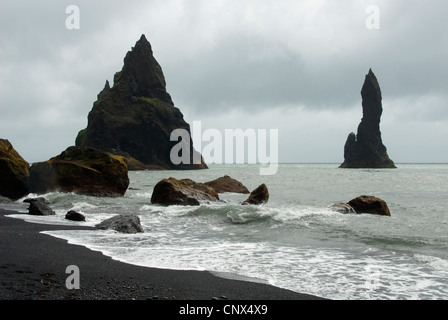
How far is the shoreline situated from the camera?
5.39 m

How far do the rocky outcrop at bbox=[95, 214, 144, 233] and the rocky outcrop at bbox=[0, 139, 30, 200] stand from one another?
1407 centimetres

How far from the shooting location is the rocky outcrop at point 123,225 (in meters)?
12.0

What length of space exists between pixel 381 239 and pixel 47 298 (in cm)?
926

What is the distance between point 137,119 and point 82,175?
380ft

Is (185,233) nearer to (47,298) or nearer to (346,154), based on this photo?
(47,298)

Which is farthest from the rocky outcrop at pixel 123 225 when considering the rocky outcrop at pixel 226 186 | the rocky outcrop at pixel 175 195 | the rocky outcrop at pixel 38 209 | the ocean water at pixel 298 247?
the rocky outcrop at pixel 226 186

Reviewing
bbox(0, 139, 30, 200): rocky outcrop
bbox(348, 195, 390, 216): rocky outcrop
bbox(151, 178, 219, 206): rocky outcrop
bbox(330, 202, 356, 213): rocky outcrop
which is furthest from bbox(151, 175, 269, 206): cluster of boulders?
bbox(0, 139, 30, 200): rocky outcrop

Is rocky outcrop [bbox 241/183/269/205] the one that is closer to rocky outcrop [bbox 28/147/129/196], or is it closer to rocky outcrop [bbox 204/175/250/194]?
rocky outcrop [bbox 28/147/129/196]

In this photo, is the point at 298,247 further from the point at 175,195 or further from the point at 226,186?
the point at 226,186

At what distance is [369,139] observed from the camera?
553ft

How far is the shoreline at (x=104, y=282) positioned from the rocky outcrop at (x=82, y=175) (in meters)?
16.4

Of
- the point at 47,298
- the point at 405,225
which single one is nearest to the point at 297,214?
the point at 405,225

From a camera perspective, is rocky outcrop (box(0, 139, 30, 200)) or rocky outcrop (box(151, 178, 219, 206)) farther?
rocky outcrop (box(0, 139, 30, 200))
